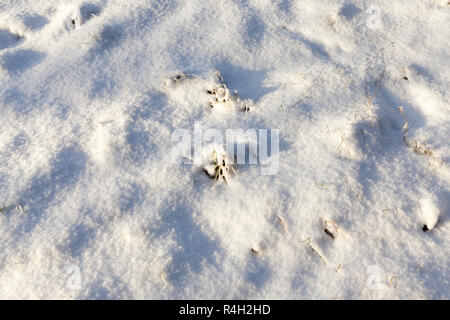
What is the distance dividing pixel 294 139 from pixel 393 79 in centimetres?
76

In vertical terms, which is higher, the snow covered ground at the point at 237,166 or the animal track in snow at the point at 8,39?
the animal track in snow at the point at 8,39

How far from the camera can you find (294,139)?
5.98 ft

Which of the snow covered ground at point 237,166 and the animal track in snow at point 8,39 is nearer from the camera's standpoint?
the snow covered ground at point 237,166

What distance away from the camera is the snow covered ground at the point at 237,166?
Result: 1.50 metres

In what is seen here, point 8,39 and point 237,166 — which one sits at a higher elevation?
point 8,39

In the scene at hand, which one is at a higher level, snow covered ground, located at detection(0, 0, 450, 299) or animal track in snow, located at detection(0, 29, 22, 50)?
animal track in snow, located at detection(0, 29, 22, 50)

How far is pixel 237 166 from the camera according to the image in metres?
1.76

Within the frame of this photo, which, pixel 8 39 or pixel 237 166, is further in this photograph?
pixel 8 39

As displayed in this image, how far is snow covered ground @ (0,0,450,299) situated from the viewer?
1.50m

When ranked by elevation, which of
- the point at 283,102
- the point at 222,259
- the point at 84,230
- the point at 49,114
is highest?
the point at 49,114

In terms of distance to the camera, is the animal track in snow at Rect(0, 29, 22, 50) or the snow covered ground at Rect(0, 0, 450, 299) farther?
the animal track in snow at Rect(0, 29, 22, 50)
